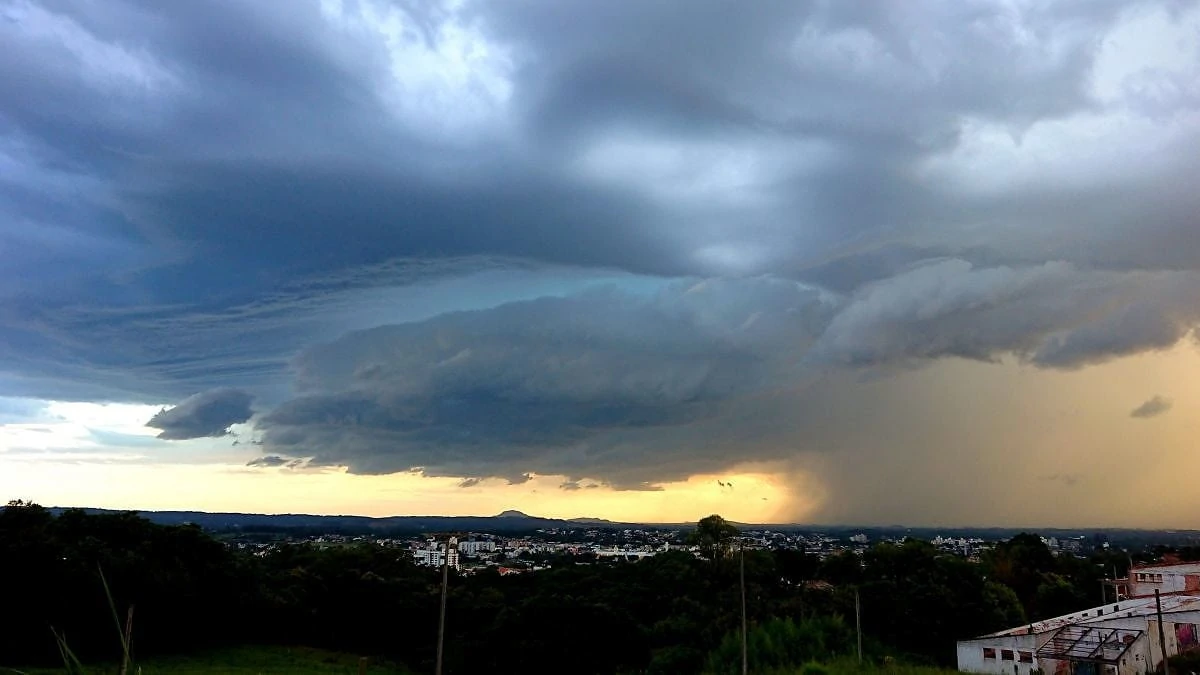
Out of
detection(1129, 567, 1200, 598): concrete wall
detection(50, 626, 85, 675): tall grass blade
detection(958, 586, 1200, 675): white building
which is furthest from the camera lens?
detection(1129, 567, 1200, 598): concrete wall

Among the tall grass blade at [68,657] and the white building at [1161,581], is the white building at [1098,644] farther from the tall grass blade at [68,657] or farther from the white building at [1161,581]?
the tall grass blade at [68,657]

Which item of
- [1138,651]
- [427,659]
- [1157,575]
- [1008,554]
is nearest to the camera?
[1138,651]

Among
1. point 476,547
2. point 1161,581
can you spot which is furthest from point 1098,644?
point 476,547

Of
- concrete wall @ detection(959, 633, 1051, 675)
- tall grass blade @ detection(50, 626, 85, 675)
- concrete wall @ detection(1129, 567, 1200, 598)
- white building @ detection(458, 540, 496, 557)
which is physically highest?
tall grass blade @ detection(50, 626, 85, 675)

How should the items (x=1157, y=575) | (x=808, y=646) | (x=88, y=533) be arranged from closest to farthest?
(x=808, y=646) → (x=88, y=533) → (x=1157, y=575)

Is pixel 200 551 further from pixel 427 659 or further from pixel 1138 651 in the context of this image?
pixel 1138 651

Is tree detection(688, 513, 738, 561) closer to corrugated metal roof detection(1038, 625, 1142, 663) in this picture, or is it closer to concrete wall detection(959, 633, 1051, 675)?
concrete wall detection(959, 633, 1051, 675)

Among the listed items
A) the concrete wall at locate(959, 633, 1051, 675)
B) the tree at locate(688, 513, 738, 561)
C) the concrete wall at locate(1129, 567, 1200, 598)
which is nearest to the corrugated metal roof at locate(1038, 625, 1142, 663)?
the concrete wall at locate(959, 633, 1051, 675)

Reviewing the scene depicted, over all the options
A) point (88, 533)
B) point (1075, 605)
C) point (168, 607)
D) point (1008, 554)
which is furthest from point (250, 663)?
point (1008, 554)
